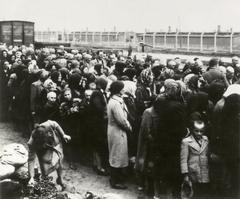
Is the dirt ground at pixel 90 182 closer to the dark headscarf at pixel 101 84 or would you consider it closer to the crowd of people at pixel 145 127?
the crowd of people at pixel 145 127

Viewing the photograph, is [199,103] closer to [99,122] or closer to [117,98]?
[117,98]

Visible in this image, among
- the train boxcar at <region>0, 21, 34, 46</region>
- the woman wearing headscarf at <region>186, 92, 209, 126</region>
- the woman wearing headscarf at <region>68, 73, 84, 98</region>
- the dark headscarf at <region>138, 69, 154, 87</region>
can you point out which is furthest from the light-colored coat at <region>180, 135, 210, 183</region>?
the train boxcar at <region>0, 21, 34, 46</region>

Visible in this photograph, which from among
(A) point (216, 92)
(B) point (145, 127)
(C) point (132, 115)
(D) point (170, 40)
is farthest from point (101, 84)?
(D) point (170, 40)

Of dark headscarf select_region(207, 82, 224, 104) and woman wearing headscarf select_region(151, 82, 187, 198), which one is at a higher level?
dark headscarf select_region(207, 82, 224, 104)

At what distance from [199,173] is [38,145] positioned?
236 cm

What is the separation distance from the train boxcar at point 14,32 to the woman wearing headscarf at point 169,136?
70.6ft

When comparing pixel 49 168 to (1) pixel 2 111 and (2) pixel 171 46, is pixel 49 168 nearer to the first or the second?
(1) pixel 2 111

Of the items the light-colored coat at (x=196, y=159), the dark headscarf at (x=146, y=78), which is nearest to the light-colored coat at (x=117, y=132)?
the dark headscarf at (x=146, y=78)

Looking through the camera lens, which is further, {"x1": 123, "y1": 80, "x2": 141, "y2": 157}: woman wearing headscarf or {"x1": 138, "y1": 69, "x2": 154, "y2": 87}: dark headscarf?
{"x1": 123, "y1": 80, "x2": 141, "y2": 157}: woman wearing headscarf

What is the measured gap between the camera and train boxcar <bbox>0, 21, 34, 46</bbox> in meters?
25.6

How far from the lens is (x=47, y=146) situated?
6078 mm

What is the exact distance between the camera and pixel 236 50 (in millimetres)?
23594

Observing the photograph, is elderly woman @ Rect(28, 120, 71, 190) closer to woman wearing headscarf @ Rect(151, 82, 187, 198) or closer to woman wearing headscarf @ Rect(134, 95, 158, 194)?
woman wearing headscarf @ Rect(134, 95, 158, 194)

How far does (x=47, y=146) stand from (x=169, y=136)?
1.90 m
